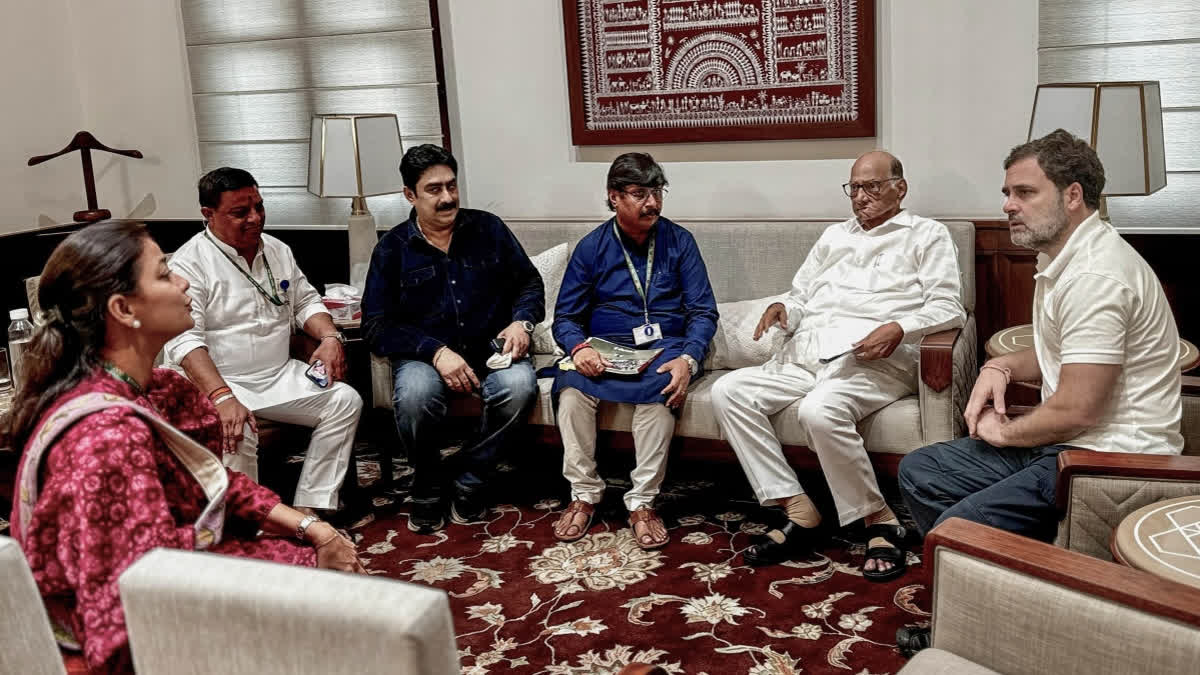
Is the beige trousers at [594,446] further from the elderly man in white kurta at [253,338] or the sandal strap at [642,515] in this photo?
the elderly man in white kurta at [253,338]

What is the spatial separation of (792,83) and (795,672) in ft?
7.63

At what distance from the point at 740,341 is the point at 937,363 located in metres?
0.78

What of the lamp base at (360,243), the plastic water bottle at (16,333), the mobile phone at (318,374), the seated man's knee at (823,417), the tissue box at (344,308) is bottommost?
the seated man's knee at (823,417)

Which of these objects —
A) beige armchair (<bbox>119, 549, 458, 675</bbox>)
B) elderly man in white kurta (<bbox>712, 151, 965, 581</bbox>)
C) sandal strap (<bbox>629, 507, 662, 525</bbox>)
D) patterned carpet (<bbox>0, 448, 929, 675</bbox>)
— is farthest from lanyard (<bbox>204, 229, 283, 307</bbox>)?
beige armchair (<bbox>119, 549, 458, 675</bbox>)

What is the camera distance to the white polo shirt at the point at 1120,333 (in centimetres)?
242

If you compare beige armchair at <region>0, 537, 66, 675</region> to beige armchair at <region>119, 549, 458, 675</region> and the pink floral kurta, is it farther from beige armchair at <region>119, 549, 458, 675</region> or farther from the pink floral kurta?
beige armchair at <region>119, 549, 458, 675</region>

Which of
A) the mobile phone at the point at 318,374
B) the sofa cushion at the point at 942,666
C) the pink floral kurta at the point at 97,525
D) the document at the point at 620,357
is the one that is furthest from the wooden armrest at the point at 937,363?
the pink floral kurta at the point at 97,525

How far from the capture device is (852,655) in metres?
2.79

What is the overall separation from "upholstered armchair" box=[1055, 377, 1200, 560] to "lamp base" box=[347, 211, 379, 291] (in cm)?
295

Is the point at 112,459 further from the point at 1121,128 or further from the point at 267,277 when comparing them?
the point at 1121,128

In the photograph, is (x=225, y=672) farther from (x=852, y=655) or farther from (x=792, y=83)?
(x=792, y=83)

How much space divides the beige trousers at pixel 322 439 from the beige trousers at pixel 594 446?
0.73 meters

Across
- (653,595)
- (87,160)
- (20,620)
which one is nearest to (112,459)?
(20,620)

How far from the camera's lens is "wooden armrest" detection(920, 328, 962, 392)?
3240 mm
